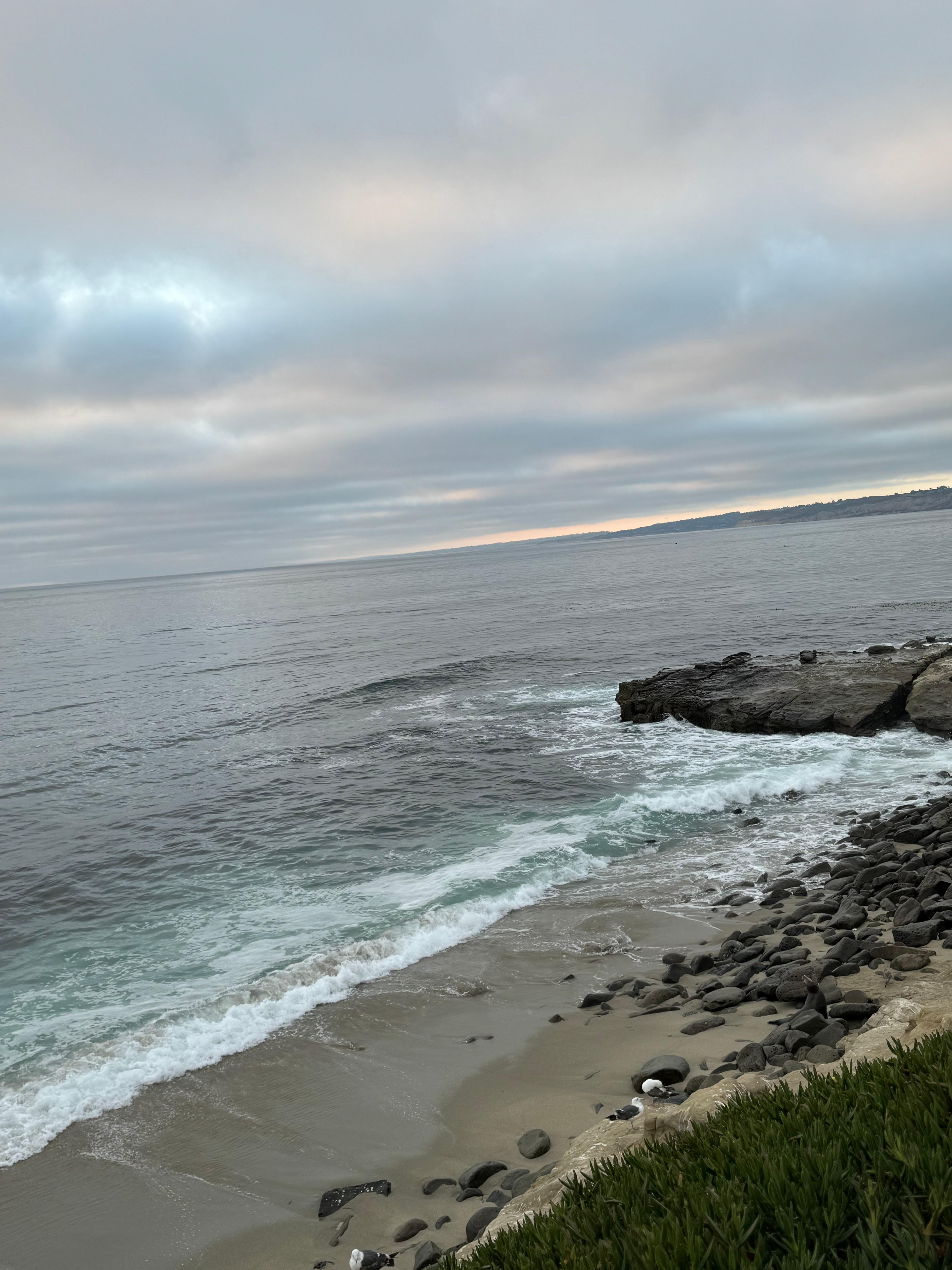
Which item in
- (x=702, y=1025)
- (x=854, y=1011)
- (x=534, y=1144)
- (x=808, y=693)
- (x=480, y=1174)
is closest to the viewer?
(x=480, y=1174)

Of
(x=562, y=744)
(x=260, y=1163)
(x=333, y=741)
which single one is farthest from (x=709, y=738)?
(x=260, y=1163)

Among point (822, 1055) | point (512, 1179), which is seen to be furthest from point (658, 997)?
point (512, 1179)

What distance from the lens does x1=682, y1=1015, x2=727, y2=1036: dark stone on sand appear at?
8.68m

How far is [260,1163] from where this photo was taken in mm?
7719

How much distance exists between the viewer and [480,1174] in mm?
6930

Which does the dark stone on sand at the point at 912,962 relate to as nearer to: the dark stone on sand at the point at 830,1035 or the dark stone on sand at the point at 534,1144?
the dark stone on sand at the point at 830,1035

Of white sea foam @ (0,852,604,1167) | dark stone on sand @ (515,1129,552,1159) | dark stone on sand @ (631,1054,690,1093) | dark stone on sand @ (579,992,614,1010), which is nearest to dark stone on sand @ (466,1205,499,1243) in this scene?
dark stone on sand @ (515,1129,552,1159)

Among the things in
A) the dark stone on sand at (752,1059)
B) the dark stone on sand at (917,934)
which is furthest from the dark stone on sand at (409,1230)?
the dark stone on sand at (917,934)

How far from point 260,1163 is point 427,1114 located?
1.77 m

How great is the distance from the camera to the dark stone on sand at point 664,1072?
772 centimetres

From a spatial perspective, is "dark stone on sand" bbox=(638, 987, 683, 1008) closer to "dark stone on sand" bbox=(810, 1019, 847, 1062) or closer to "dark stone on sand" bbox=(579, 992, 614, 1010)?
"dark stone on sand" bbox=(579, 992, 614, 1010)

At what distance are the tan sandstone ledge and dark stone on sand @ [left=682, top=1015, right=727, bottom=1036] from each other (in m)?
1.93

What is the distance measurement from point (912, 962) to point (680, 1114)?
543 centimetres

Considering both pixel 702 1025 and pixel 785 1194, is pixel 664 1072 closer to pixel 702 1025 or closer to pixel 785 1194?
pixel 702 1025
